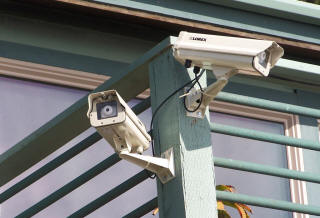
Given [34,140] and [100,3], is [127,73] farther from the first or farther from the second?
[100,3]

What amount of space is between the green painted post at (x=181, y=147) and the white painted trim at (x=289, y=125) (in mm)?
2500

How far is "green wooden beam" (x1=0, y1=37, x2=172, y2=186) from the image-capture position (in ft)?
17.1

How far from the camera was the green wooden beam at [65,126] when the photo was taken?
17.1ft

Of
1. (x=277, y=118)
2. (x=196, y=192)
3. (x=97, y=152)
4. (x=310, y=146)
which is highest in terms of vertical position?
(x=277, y=118)

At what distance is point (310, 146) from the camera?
525 centimetres

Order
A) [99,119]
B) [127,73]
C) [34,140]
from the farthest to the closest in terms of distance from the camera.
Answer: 1. [34,140]
2. [127,73]
3. [99,119]

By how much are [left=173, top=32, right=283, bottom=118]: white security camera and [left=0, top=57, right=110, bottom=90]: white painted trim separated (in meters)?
2.48

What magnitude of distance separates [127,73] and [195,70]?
20.0 inches

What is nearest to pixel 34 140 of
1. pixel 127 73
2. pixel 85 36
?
pixel 127 73

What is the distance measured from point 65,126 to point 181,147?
34.7 inches

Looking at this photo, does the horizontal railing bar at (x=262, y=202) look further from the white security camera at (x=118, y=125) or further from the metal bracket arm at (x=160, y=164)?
the white security camera at (x=118, y=125)

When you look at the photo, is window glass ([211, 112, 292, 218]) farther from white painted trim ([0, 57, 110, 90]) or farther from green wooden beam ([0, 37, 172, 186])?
green wooden beam ([0, 37, 172, 186])

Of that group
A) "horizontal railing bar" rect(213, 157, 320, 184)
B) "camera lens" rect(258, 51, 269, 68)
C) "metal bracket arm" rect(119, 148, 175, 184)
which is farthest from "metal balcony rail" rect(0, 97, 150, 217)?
"camera lens" rect(258, 51, 269, 68)

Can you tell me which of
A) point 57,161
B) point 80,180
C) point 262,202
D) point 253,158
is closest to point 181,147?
point 262,202
